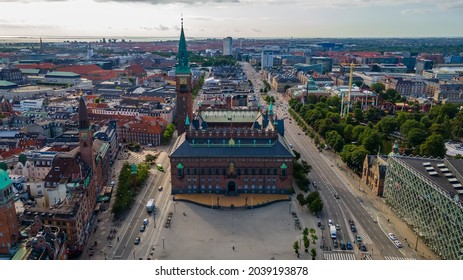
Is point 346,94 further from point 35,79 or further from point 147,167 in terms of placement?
point 35,79

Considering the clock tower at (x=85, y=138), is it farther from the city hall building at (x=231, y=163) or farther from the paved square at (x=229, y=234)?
the paved square at (x=229, y=234)

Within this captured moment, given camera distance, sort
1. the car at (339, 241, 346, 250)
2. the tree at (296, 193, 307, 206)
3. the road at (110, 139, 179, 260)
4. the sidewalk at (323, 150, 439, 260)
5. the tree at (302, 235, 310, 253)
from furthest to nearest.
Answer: the tree at (296, 193, 307, 206) < the car at (339, 241, 346, 250) < the sidewalk at (323, 150, 439, 260) < the road at (110, 139, 179, 260) < the tree at (302, 235, 310, 253)

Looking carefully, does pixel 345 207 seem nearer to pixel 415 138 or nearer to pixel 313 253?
pixel 313 253

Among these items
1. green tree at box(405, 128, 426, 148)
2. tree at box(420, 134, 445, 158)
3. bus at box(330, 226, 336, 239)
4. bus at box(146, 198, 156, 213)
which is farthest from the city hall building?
green tree at box(405, 128, 426, 148)

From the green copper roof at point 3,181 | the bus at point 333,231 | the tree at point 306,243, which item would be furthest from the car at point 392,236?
the green copper roof at point 3,181

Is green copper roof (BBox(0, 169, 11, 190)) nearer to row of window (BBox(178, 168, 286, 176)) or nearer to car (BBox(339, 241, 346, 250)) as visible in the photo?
row of window (BBox(178, 168, 286, 176))

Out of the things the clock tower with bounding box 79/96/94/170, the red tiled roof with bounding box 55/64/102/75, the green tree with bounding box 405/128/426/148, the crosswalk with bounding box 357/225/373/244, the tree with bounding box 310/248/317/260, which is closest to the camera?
the tree with bounding box 310/248/317/260

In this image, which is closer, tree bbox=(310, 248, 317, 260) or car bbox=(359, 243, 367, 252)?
tree bbox=(310, 248, 317, 260)

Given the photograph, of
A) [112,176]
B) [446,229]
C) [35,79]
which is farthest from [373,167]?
[35,79]
